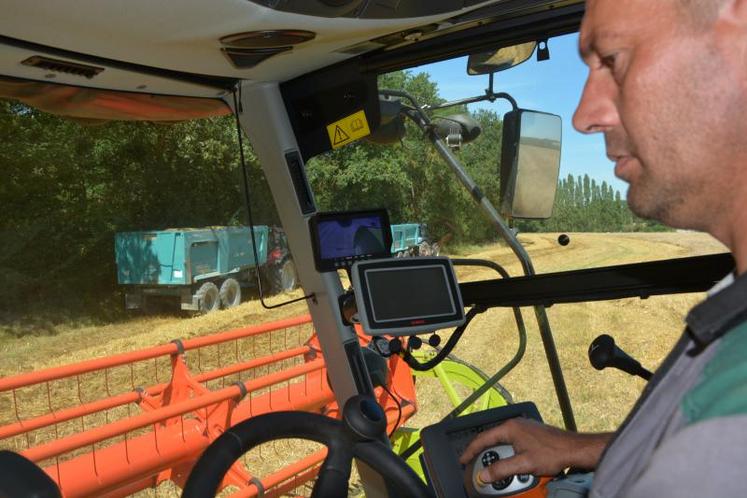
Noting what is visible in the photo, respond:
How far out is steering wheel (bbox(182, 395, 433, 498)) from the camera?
1.62 meters

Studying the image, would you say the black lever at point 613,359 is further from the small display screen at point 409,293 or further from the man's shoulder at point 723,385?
the man's shoulder at point 723,385

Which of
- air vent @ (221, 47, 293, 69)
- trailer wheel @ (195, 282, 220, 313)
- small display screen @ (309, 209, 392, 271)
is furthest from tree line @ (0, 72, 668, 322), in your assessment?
small display screen @ (309, 209, 392, 271)

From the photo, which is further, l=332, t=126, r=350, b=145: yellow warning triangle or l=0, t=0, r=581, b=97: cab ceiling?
l=332, t=126, r=350, b=145: yellow warning triangle

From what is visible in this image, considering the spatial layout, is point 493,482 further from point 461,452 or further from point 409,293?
point 409,293

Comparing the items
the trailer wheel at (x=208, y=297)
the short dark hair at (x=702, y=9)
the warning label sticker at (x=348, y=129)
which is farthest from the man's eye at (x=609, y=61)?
the trailer wheel at (x=208, y=297)

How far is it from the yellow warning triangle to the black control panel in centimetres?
116

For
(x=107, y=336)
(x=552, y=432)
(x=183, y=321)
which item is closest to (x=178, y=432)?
(x=552, y=432)

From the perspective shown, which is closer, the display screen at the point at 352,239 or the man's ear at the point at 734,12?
the man's ear at the point at 734,12

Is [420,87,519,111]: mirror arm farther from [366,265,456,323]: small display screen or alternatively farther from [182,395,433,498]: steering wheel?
[182,395,433,498]: steering wheel

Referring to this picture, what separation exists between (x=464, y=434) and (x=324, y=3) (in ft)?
3.87

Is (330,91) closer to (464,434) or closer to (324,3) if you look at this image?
(324,3)

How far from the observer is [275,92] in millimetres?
2676

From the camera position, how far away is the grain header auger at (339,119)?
1754mm

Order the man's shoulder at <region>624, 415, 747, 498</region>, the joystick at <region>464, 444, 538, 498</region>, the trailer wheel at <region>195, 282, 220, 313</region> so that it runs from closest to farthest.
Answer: the man's shoulder at <region>624, 415, 747, 498</region>
the joystick at <region>464, 444, 538, 498</region>
the trailer wheel at <region>195, 282, 220, 313</region>
